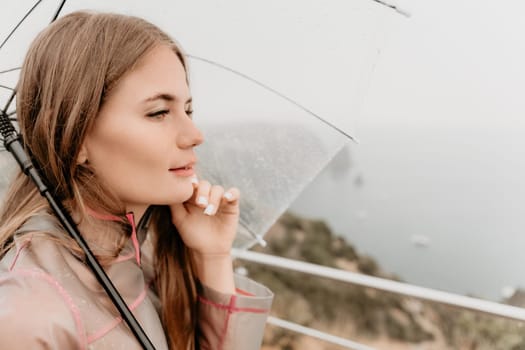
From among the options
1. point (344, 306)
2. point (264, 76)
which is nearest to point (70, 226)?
point (264, 76)

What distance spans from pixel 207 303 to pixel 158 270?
6.3 inches

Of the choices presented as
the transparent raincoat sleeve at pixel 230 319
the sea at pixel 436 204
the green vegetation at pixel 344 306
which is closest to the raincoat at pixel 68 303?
the transparent raincoat sleeve at pixel 230 319

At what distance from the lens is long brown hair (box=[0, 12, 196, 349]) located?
0.95 meters

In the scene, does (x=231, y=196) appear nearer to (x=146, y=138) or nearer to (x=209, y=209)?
(x=209, y=209)

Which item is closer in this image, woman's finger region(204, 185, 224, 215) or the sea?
woman's finger region(204, 185, 224, 215)

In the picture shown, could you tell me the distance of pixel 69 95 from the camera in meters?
0.95

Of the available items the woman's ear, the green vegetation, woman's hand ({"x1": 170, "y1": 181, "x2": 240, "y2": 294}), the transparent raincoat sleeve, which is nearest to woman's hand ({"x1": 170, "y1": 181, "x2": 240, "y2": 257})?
woman's hand ({"x1": 170, "y1": 181, "x2": 240, "y2": 294})

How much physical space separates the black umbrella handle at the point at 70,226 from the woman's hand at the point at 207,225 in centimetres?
34

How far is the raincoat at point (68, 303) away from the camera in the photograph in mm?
759

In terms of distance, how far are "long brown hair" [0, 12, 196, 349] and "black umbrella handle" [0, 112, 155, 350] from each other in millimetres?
30

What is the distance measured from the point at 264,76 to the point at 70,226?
0.59m

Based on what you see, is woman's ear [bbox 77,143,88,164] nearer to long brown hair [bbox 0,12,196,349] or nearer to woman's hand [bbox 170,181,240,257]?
long brown hair [bbox 0,12,196,349]

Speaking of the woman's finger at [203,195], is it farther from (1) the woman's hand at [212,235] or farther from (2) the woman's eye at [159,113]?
(2) the woman's eye at [159,113]

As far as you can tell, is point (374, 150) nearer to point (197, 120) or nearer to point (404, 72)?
point (404, 72)
